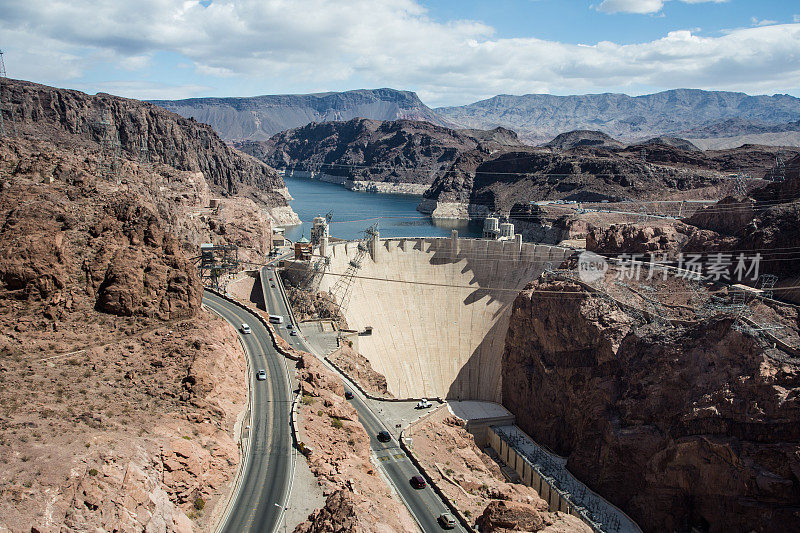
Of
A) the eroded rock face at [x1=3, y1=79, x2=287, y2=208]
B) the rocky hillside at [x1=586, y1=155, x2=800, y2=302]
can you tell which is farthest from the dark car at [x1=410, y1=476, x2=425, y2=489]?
the eroded rock face at [x1=3, y1=79, x2=287, y2=208]

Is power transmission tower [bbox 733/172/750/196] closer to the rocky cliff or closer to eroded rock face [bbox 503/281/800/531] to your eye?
eroded rock face [bbox 503/281/800/531]

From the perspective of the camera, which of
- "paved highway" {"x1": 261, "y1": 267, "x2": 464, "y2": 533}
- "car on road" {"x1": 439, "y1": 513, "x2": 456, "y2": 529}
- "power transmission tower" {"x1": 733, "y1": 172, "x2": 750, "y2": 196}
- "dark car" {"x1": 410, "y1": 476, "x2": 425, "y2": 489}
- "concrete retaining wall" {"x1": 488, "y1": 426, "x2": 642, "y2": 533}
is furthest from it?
"power transmission tower" {"x1": 733, "y1": 172, "x2": 750, "y2": 196}

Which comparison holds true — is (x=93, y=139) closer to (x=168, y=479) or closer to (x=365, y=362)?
(x=365, y=362)

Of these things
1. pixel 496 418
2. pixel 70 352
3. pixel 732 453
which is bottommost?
pixel 496 418

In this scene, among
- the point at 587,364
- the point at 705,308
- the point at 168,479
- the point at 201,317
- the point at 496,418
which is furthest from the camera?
the point at 496,418

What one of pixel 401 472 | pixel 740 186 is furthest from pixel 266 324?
pixel 740 186

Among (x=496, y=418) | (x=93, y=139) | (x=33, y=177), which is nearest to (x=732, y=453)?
(x=496, y=418)
